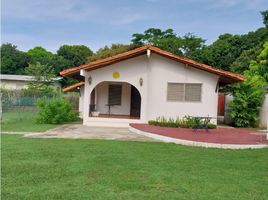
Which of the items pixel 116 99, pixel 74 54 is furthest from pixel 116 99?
pixel 74 54

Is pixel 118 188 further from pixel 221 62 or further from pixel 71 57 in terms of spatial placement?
pixel 71 57

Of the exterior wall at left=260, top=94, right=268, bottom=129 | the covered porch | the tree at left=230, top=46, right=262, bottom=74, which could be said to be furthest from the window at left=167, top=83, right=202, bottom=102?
the tree at left=230, top=46, right=262, bottom=74

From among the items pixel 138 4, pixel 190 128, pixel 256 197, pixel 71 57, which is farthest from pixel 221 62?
pixel 256 197

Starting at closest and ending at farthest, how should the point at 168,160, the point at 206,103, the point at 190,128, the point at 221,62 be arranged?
the point at 168,160 → the point at 190,128 → the point at 206,103 → the point at 221,62

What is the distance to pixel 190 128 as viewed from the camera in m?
17.8

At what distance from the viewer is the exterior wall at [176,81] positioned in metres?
19.1

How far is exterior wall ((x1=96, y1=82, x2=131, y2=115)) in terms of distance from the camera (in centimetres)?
2231

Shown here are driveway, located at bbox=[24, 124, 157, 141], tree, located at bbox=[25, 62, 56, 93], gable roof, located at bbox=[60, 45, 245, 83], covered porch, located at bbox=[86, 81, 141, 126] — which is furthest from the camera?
tree, located at bbox=[25, 62, 56, 93]

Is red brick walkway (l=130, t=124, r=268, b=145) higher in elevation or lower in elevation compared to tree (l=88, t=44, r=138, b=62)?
lower

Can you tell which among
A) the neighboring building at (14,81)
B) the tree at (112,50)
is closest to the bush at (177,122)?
the tree at (112,50)

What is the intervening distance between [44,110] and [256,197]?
1510 cm

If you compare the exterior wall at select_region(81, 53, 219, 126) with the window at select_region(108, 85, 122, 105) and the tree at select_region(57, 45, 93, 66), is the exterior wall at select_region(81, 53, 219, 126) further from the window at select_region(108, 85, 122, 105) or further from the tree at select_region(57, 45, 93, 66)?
the tree at select_region(57, 45, 93, 66)

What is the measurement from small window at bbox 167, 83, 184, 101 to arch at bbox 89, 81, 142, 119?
3397 mm

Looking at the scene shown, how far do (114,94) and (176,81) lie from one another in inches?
185
